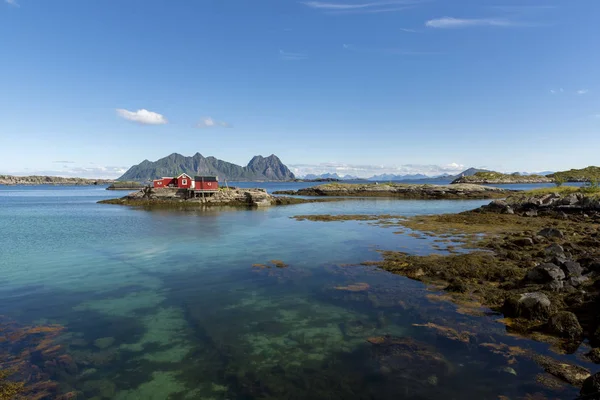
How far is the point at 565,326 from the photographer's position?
500 inches

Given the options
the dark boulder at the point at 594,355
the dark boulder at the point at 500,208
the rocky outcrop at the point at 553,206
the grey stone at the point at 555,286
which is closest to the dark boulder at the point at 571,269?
the grey stone at the point at 555,286

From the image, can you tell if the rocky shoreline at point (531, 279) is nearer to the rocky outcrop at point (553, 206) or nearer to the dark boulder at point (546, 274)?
the dark boulder at point (546, 274)

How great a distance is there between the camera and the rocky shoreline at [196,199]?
81312 mm

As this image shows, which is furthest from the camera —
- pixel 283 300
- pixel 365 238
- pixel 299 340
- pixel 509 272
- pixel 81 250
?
pixel 365 238

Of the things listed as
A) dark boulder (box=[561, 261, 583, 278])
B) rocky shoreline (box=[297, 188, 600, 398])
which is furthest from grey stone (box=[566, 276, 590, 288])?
dark boulder (box=[561, 261, 583, 278])

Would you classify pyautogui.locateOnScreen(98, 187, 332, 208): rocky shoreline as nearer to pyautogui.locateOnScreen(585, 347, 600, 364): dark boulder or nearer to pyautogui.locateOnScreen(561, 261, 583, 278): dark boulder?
pyautogui.locateOnScreen(561, 261, 583, 278): dark boulder

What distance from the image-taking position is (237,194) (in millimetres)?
85500

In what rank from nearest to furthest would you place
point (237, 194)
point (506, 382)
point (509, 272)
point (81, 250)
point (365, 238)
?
point (506, 382)
point (509, 272)
point (81, 250)
point (365, 238)
point (237, 194)

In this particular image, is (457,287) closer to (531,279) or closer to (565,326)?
(531,279)

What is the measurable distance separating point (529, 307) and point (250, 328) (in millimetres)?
12335

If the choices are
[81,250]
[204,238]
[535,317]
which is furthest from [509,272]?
[81,250]

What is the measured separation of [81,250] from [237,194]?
5595cm

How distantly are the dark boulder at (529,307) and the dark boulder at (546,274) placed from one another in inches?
144

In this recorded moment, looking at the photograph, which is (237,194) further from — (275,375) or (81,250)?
(275,375)
